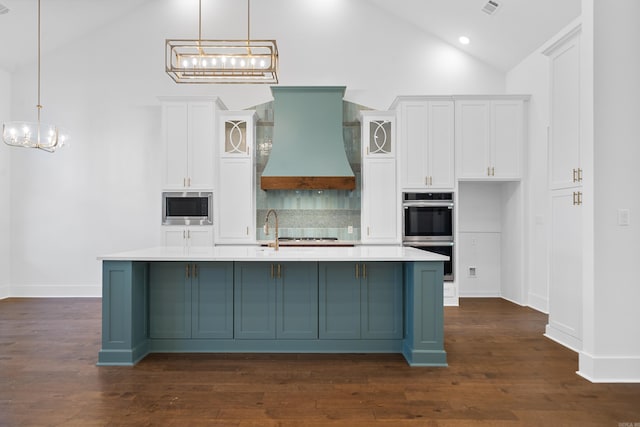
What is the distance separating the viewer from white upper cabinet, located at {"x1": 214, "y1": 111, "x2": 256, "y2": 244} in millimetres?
5574

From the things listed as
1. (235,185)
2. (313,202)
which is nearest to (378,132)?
(313,202)

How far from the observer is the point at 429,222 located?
17.9ft

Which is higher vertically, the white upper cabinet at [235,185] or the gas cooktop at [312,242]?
the white upper cabinet at [235,185]

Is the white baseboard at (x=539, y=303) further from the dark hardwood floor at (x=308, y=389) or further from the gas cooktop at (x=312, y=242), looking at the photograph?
the gas cooktop at (x=312, y=242)

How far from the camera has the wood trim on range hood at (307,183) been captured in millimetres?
5609

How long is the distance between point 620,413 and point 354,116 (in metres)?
4.84

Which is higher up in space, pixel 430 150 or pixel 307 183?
pixel 430 150

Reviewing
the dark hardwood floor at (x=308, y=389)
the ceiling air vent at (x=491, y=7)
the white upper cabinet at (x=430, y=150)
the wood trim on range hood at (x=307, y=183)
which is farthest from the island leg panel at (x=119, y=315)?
the ceiling air vent at (x=491, y=7)

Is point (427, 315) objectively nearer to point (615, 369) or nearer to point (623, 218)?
point (615, 369)

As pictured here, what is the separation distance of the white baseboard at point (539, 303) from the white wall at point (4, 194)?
7715 millimetres

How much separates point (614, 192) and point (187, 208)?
4837 millimetres

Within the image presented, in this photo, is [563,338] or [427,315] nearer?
[427,315]

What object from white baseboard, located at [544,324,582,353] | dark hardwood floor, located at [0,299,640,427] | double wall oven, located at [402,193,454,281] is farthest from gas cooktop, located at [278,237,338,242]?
white baseboard, located at [544,324,582,353]

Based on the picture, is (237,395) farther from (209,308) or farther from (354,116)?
(354,116)
